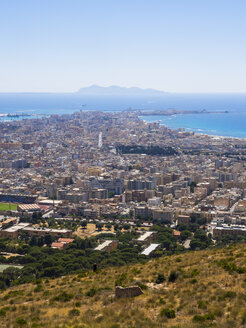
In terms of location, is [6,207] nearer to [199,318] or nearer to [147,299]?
[147,299]

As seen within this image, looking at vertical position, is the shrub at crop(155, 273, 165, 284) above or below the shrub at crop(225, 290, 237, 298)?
below

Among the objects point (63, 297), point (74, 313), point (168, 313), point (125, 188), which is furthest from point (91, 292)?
point (125, 188)

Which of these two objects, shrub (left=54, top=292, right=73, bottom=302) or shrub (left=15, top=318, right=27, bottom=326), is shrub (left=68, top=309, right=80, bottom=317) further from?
shrub (left=54, top=292, right=73, bottom=302)

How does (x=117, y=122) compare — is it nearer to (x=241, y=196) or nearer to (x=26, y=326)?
(x=241, y=196)

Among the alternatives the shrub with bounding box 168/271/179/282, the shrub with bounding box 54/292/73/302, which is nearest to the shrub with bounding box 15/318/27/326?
the shrub with bounding box 54/292/73/302

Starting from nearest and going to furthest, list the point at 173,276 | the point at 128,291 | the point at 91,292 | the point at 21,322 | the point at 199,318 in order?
the point at 199,318 < the point at 21,322 < the point at 128,291 < the point at 91,292 < the point at 173,276

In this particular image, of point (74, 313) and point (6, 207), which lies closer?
point (74, 313)

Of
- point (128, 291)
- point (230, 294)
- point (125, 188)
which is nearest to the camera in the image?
point (230, 294)
